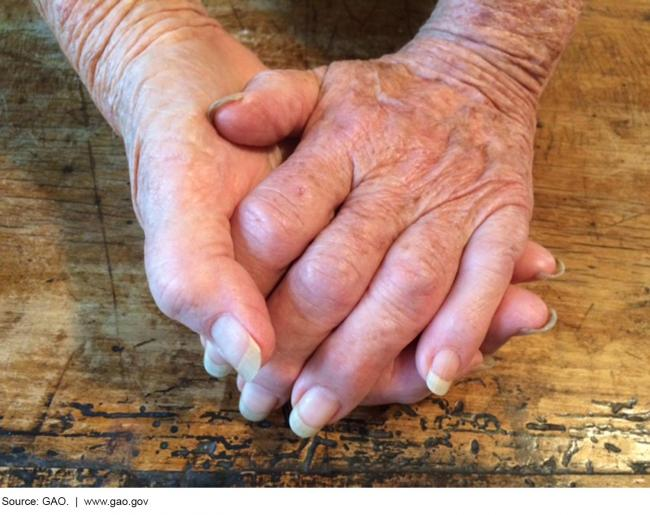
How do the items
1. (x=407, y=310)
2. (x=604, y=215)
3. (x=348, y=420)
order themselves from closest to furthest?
1. (x=407, y=310)
2. (x=348, y=420)
3. (x=604, y=215)

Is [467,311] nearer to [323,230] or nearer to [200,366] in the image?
[323,230]

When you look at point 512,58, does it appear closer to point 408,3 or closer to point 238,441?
point 408,3

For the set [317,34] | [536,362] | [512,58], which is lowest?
[536,362]

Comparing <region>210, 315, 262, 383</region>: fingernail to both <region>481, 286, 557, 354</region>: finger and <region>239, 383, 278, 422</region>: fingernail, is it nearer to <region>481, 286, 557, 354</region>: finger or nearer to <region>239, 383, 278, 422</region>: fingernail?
<region>239, 383, 278, 422</region>: fingernail

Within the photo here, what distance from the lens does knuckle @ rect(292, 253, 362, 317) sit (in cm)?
78

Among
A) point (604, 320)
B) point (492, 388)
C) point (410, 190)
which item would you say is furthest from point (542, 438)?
point (410, 190)

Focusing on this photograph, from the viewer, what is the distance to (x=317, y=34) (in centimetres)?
136

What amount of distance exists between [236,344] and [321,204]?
22cm

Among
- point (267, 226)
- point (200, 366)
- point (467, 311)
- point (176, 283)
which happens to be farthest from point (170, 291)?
point (467, 311)

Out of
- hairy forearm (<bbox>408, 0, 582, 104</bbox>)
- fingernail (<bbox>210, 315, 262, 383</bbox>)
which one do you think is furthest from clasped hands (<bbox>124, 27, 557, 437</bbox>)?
hairy forearm (<bbox>408, 0, 582, 104</bbox>)

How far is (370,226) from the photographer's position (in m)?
0.84

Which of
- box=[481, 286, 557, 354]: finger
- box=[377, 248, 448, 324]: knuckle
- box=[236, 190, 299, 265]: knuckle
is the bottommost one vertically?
box=[481, 286, 557, 354]: finger

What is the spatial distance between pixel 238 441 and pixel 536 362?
441mm

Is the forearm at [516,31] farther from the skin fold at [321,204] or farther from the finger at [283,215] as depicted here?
the finger at [283,215]
